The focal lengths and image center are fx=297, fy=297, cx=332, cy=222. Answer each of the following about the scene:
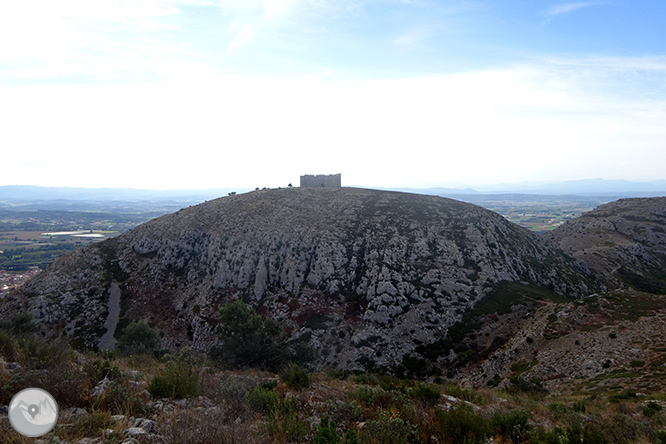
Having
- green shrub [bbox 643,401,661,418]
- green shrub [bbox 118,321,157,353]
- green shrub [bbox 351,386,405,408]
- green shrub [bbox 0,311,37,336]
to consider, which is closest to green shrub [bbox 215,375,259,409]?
green shrub [bbox 351,386,405,408]

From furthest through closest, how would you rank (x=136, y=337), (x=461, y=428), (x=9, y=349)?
(x=136, y=337) → (x=9, y=349) → (x=461, y=428)

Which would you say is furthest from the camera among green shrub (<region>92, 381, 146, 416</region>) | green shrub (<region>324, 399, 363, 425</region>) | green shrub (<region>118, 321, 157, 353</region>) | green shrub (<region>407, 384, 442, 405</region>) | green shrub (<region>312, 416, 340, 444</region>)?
green shrub (<region>118, 321, 157, 353</region>)

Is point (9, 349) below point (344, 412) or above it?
above

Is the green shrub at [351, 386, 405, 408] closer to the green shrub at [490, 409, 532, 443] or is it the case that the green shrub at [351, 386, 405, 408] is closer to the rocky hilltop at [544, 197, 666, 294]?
the green shrub at [490, 409, 532, 443]

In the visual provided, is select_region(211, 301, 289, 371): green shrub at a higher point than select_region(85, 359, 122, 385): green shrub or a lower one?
lower

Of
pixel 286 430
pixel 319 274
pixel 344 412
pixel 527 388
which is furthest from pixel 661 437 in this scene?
pixel 319 274

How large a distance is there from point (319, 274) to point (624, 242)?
8522cm

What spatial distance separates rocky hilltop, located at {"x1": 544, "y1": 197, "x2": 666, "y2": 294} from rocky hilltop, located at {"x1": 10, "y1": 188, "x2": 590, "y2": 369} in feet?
36.5

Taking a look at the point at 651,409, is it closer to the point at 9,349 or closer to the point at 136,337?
the point at 9,349

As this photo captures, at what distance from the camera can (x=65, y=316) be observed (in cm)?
5350

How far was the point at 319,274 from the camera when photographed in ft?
181

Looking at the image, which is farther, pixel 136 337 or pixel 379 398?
pixel 136 337

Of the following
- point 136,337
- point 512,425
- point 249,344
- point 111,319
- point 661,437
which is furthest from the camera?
point 111,319

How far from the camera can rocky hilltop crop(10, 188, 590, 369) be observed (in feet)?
150
